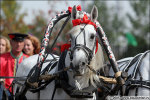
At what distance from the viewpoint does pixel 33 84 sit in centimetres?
468

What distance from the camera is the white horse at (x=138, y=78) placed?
5277 millimetres

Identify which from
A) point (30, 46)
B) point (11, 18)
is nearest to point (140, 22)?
point (11, 18)

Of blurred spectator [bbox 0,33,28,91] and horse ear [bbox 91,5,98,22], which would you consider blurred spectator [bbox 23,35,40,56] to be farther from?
horse ear [bbox 91,5,98,22]

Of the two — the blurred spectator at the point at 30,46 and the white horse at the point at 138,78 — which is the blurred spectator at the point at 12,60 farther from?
the white horse at the point at 138,78

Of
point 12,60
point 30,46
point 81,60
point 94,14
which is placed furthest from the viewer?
point 30,46

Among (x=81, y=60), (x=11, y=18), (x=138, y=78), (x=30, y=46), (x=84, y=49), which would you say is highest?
(x=11, y=18)

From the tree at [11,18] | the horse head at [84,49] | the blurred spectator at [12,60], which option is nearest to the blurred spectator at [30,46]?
the blurred spectator at [12,60]

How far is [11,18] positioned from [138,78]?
2258 centimetres

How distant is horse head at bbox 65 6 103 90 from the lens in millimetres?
4062

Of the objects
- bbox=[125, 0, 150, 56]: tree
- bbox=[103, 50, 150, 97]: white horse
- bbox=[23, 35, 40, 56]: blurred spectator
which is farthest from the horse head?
bbox=[125, 0, 150, 56]: tree

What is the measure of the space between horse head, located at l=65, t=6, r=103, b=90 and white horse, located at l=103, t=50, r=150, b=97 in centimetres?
94

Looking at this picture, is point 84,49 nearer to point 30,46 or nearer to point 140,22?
point 30,46

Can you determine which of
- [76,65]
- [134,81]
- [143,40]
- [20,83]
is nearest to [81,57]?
[76,65]

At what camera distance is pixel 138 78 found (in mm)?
5516
